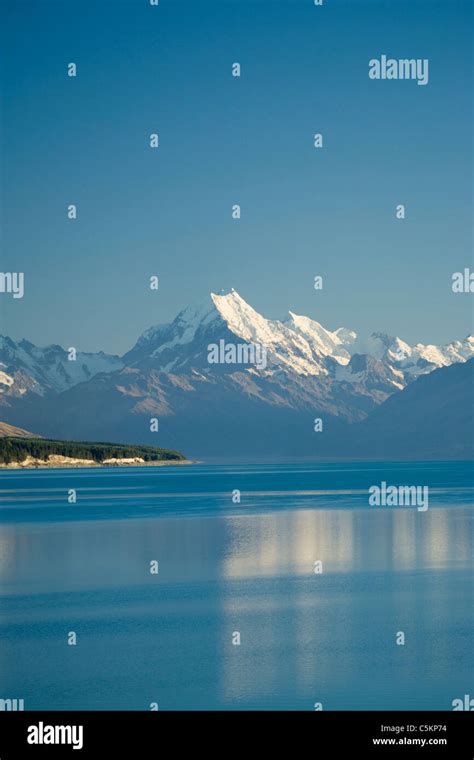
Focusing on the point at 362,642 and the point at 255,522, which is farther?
the point at 255,522

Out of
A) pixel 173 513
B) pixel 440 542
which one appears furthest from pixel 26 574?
pixel 173 513

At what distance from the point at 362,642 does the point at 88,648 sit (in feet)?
41.0

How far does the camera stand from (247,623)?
173 ft

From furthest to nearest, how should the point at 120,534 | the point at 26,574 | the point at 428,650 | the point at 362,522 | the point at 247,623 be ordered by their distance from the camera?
the point at 362,522 < the point at 120,534 < the point at 26,574 < the point at 247,623 < the point at 428,650

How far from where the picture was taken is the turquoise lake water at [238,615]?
41.8m

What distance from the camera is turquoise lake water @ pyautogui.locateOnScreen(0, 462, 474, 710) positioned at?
41.8 metres

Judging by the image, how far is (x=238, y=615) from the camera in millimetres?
54844
